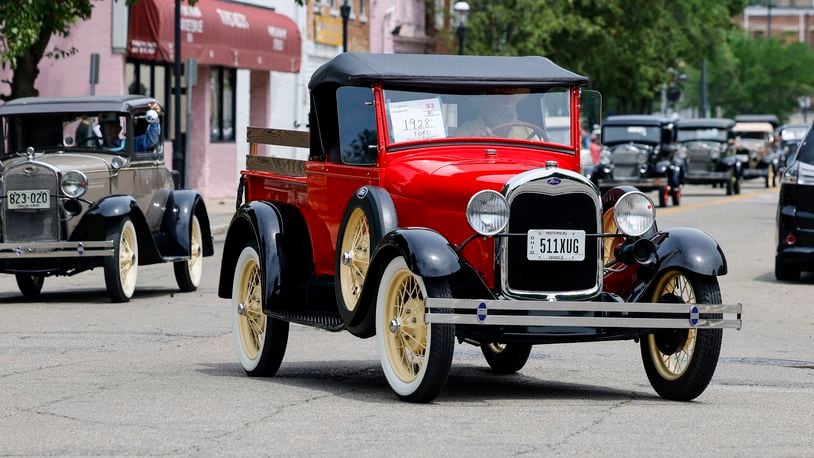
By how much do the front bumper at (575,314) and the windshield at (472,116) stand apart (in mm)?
1626

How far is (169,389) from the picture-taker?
33.0 ft

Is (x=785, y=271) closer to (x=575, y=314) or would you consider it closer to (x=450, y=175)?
(x=450, y=175)

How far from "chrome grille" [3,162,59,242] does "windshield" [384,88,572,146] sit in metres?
7.08

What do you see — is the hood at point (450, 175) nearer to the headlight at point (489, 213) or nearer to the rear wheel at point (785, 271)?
the headlight at point (489, 213)

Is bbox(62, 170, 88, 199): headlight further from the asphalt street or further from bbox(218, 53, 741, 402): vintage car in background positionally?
bbox(218, 53, 741, 402): vintage car in background

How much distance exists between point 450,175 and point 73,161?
8.16 m

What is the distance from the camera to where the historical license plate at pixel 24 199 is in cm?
1683

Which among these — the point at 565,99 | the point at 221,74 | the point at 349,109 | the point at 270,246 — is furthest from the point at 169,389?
the point at 221,74

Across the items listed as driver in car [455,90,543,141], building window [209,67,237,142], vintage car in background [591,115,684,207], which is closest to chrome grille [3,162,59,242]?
driver in car [455,90,543,141]

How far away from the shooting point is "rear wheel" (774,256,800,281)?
64.4 feet

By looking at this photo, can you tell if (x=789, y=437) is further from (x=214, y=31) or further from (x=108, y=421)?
(x=214, y=31)

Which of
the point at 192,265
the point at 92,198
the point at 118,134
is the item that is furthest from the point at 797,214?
the point at 92,198

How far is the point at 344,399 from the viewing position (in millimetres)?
Result: 9578

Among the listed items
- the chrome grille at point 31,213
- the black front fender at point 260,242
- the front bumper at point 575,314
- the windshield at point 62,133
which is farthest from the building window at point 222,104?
the front bumper at point 575,314
